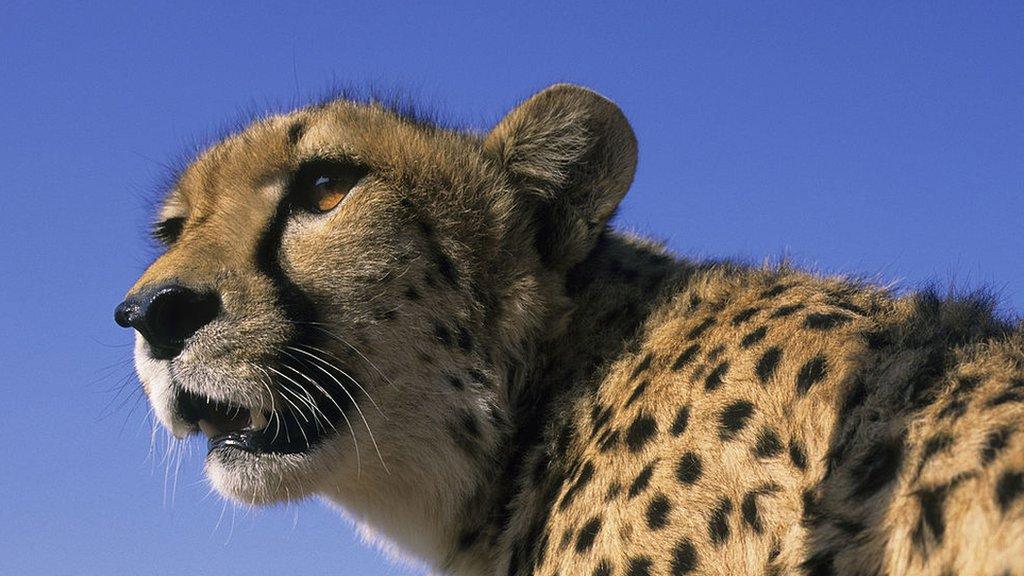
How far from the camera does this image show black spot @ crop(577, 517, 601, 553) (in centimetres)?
302

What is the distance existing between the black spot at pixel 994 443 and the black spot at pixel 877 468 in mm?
196

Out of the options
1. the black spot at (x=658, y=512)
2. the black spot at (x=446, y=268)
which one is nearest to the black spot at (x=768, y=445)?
the black spot at (x=658, y=512)

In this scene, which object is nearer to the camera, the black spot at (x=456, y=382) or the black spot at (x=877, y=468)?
the black spot at (x=877, y=468)

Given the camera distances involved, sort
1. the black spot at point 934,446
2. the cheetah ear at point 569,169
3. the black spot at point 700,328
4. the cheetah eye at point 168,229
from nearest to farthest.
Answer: the black spot at point 934,446, the black spot at point 700,328, the cheetah ear at point 569,169, the cheetah eye at point 168,229

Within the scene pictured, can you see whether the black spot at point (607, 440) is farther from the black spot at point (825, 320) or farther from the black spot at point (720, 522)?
the black spot at point (825, 320)

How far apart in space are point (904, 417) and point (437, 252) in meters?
1.52

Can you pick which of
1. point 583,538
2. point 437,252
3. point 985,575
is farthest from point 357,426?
point 985,575

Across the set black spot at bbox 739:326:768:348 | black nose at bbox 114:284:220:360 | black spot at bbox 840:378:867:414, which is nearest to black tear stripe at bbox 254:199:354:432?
black nose at bbox 114:284:220:360

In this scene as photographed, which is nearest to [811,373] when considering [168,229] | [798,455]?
[798,455]

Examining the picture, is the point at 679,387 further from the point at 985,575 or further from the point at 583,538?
the point at 985,575

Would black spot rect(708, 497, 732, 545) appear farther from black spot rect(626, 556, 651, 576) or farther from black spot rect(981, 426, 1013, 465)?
black spot rect(981, 426, 1013, 465)

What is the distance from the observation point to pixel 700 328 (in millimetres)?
3354

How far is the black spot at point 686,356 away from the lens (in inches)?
127

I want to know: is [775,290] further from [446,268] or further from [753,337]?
[446,268]
